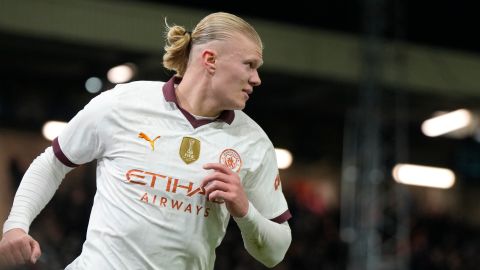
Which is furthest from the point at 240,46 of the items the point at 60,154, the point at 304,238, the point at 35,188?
the point at 304,238

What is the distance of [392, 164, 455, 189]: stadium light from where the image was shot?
62.1 ft

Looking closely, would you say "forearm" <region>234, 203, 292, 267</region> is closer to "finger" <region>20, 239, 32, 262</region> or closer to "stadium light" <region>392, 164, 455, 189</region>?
"finger" <region>20, 239, 32, 262</region>

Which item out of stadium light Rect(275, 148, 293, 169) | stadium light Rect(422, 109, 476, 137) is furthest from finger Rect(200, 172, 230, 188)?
stadium light Rect(275, 148, 293, 169)

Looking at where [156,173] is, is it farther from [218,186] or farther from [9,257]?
[9,257]

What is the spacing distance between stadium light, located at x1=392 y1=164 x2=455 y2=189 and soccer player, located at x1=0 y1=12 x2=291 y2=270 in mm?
15693

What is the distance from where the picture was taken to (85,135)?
3.14 metres

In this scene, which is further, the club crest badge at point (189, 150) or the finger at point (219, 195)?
the club crest badge at point (189, 150)

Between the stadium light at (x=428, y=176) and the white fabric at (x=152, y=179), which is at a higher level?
the stadium light at (x=428, y=176)

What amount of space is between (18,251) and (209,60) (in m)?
0.89

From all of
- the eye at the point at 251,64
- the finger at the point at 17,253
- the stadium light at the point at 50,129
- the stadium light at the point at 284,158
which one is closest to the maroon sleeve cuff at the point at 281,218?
the eye at the point at 251,64

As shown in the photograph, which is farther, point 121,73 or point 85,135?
point 121,73

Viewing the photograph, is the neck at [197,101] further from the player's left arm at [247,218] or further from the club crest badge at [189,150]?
the player's left arm at [247,218]

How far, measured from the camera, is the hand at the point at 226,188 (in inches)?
115

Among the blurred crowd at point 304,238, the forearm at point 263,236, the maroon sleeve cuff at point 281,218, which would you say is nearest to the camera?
the forearm at point 263,236
